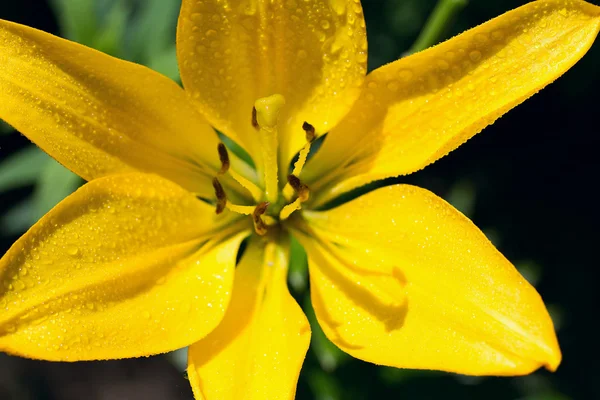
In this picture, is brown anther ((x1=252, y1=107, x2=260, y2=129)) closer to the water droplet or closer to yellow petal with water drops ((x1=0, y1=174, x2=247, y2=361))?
yellow petal with water drops ((x1=0, y1=174, x2=247, y2=361))

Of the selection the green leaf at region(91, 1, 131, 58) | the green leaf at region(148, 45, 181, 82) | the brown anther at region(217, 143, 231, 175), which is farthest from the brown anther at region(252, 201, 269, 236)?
the green leaf at region(91, 1, 131, 58)

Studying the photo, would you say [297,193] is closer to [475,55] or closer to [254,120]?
[254,120]

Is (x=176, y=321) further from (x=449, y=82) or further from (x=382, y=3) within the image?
(x=382, y=3)

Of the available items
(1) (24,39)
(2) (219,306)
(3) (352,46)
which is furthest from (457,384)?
(1) (24,39)

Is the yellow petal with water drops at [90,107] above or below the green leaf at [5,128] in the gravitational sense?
above

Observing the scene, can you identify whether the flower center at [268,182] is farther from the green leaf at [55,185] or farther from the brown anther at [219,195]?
the green leaf at [55,185]

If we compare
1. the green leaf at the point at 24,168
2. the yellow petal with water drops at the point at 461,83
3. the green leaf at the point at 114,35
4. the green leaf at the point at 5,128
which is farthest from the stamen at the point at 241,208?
the green leaf at the point at 5,128
